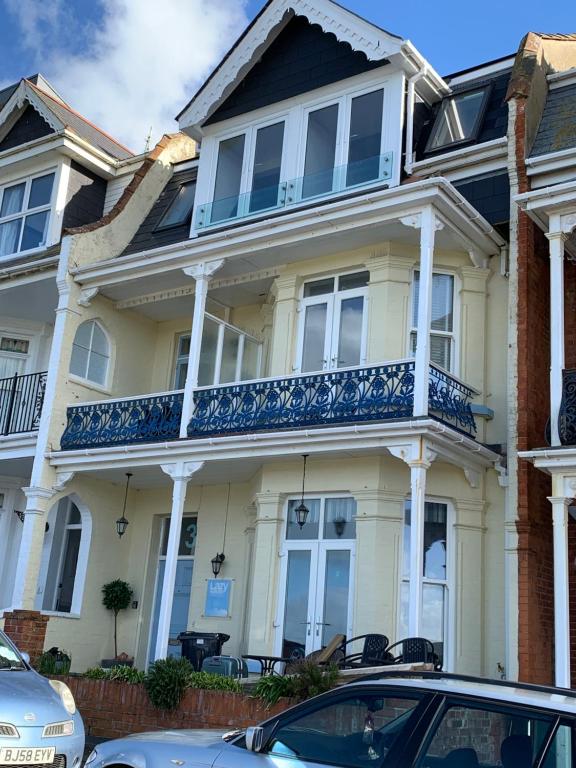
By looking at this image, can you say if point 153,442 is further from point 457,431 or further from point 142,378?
point 457,431

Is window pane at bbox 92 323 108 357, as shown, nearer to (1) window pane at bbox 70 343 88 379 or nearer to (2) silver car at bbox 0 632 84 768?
(1) window pane at bbox 70 343 88 379

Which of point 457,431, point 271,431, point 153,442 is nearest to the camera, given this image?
point 457,431

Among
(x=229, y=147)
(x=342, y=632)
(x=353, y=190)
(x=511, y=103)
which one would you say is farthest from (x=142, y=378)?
(x=511, y=103)

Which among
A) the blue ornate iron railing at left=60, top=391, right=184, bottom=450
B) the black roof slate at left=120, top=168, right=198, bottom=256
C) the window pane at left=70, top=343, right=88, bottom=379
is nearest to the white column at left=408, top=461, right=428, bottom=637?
the blue ornate iron railing at left=60, top=391, right=184, bottom=450

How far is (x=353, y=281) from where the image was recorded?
47.1 ft

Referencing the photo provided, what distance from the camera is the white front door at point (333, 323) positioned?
14.0 meters

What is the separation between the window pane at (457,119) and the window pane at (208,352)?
4.91 m

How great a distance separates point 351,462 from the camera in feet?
43.3

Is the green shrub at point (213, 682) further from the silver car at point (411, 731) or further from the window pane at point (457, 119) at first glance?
the window pane at point (457, 119)

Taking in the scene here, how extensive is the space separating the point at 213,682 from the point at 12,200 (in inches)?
490

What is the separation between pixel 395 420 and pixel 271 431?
2020mm

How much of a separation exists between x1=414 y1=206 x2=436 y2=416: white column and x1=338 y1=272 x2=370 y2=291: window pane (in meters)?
1.79

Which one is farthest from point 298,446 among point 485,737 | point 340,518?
point 485,737

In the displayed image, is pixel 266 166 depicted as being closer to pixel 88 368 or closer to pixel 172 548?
pixel 88 368
